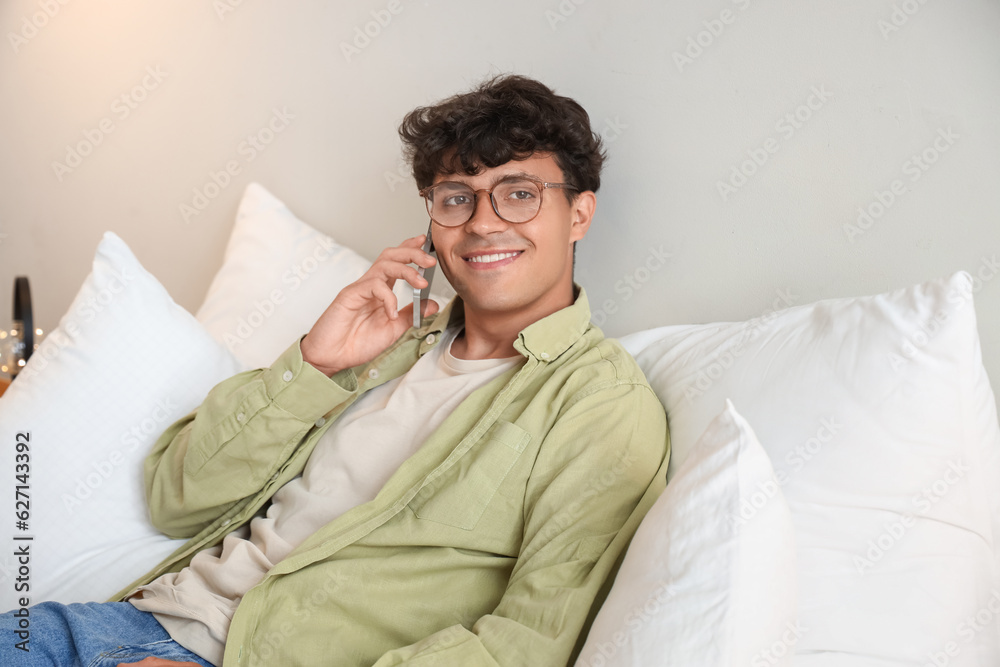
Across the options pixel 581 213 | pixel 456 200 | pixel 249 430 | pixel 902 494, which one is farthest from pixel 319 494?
pixel 902 494

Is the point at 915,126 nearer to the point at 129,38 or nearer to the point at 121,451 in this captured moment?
the point at 121,451

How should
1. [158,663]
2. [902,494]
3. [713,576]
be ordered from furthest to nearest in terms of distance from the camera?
[158,663] < [902,494] < [713,576]

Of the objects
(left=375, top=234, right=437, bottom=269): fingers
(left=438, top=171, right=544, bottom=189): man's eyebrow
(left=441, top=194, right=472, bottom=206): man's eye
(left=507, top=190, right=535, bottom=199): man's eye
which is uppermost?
(left=438, top=171, right=544, bottom=189): man's eyebrow

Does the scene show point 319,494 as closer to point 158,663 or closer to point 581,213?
point 158,663

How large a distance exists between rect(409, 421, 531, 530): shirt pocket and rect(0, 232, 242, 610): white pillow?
0.65m

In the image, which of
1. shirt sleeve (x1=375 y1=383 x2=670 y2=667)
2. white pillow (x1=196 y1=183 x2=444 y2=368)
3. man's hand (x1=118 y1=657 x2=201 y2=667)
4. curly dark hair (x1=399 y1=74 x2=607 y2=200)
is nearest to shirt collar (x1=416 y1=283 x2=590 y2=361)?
shirt sleeve (x1=375 y1=383 x2=670 y2=667)

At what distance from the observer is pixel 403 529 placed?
44.3 inches

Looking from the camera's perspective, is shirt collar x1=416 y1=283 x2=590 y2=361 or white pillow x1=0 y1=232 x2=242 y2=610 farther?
white pillow x1=0 y1=232 x2=242 y2=610

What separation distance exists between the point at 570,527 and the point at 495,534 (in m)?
0.14

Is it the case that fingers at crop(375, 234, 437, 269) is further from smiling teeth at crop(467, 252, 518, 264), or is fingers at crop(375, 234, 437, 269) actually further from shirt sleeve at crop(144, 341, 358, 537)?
shirt sleeve at crop(144, 341, 358, 537)

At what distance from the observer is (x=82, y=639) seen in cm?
106

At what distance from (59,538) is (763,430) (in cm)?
124

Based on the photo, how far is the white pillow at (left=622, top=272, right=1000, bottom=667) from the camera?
3.01ft

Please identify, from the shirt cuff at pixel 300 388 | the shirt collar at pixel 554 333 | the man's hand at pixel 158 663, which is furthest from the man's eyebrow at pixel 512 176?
the man's hand at pixel 158 663
